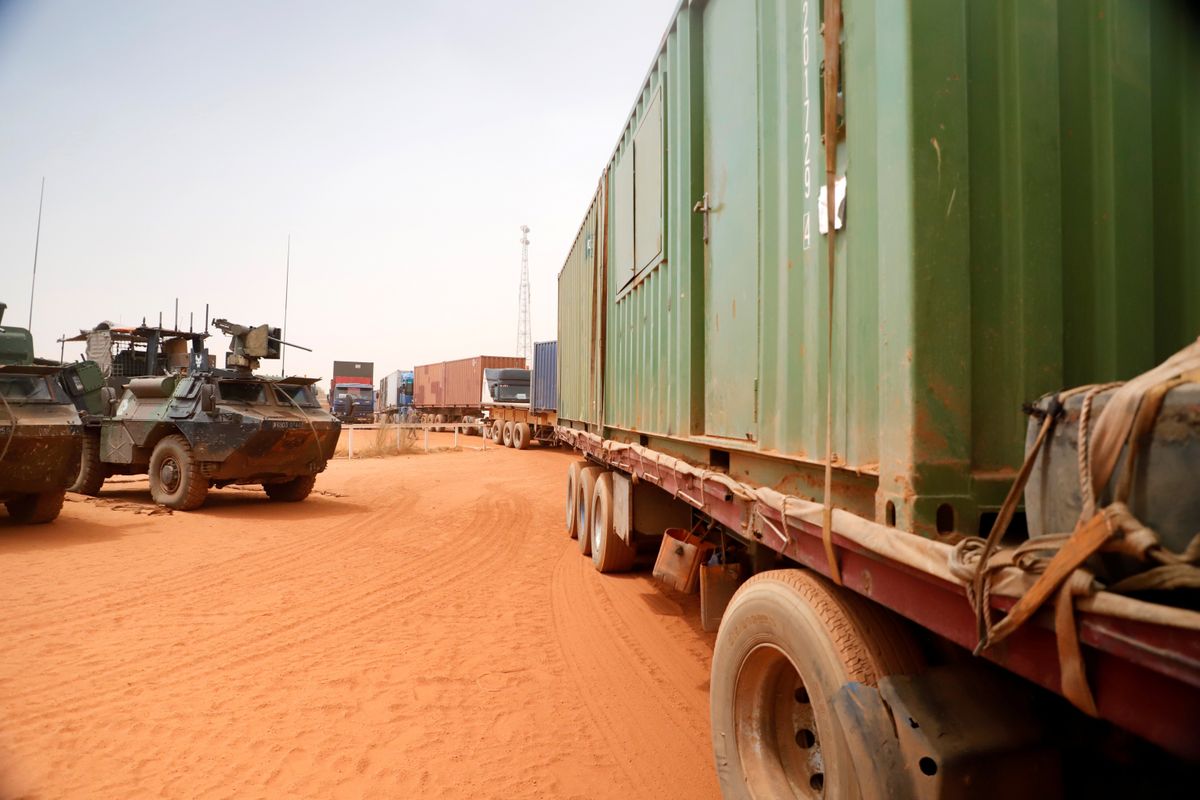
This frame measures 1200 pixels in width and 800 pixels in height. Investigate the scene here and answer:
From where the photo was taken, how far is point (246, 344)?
12.0m

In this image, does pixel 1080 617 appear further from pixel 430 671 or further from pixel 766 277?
pixel 430 671

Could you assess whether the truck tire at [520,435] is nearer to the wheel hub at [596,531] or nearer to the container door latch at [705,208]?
the wheel hub at [596,531]

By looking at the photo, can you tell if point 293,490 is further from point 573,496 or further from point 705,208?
point 705,208

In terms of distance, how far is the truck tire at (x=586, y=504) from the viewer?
297 inches

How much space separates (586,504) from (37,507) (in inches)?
280

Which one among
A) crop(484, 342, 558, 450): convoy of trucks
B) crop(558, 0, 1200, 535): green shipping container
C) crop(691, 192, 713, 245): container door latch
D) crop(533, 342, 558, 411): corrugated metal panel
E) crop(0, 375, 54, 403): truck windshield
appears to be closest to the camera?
crop(558, 0, 1200, 535): green shipping container

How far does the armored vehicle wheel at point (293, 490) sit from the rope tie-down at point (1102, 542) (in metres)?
11.4

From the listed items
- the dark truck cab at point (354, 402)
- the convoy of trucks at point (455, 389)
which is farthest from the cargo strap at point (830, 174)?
the dark truck cab at point (354, 402)

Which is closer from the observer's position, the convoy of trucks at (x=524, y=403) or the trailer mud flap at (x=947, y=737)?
the trailer mud flap at (x=947, y=737)

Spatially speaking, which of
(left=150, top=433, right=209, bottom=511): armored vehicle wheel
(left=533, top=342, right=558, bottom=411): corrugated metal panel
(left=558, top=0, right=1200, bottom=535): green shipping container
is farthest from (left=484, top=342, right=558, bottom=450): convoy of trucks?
(left=558, top=0, right=1200, bottom=535): green shipping container

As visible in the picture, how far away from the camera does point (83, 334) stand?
52.4 ft

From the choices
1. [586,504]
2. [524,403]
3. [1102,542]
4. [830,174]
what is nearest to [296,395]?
[586,504]

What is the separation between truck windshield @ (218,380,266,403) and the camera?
402 inches

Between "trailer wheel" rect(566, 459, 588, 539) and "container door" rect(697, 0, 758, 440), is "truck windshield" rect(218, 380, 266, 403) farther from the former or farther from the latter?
"container door" rect(697, 0, 758, 440)
